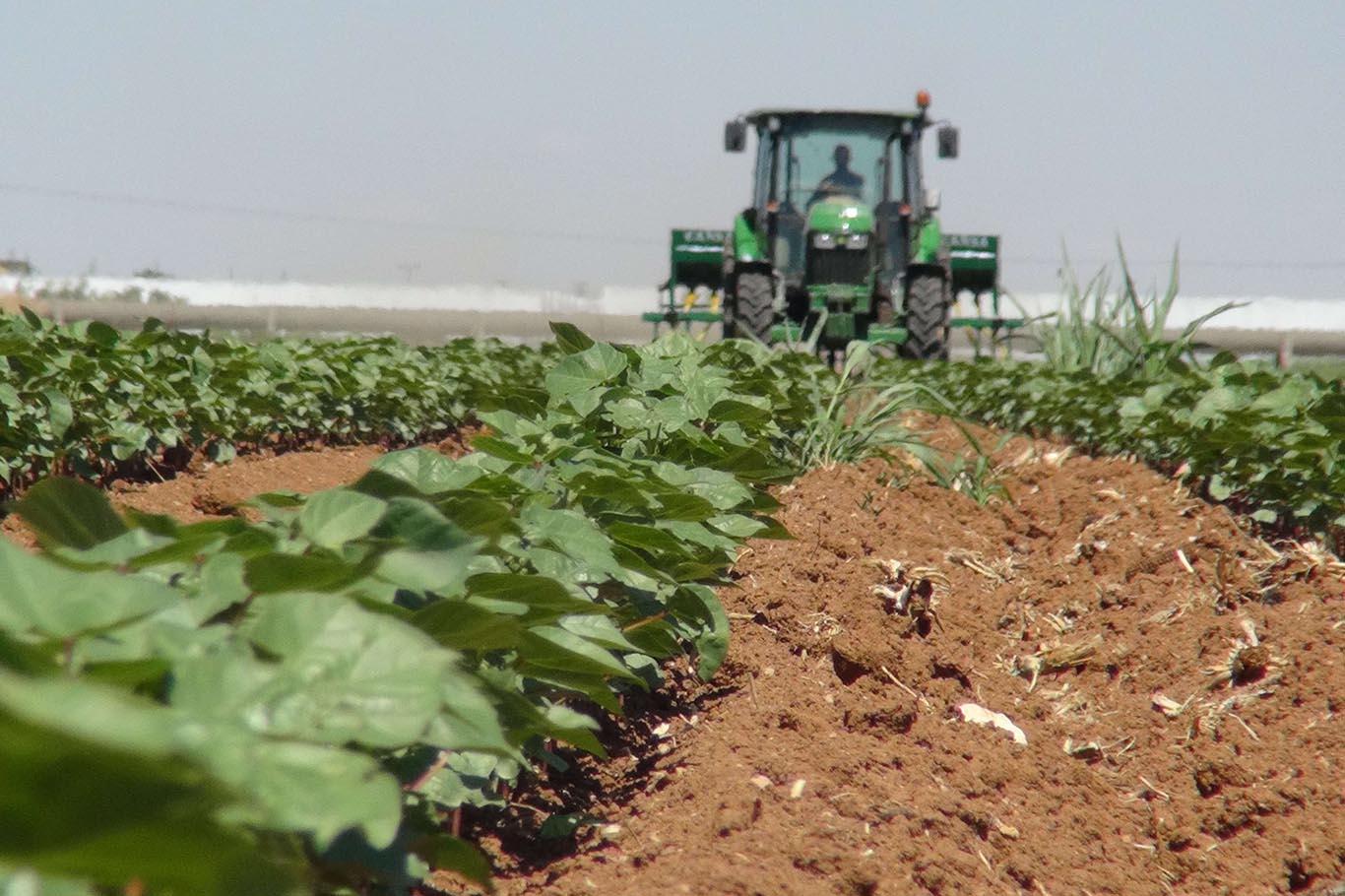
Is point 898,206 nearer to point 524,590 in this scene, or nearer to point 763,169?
point 763,169

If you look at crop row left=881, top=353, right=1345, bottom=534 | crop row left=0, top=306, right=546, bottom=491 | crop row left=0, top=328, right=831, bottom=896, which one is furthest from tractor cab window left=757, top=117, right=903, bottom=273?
crop row left=0, top=328, right=831, bottom=896

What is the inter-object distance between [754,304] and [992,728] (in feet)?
28.5

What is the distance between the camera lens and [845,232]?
11.6m

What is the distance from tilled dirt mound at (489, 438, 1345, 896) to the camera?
2.02m

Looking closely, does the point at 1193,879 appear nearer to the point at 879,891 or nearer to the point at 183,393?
the point at 879,891

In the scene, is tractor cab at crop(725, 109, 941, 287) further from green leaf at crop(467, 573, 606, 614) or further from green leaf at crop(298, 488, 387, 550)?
green leaf at crop(298, 488, 387, 550)

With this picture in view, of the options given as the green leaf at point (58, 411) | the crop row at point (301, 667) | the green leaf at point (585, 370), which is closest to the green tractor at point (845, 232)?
the green leaf at point (58, 411)

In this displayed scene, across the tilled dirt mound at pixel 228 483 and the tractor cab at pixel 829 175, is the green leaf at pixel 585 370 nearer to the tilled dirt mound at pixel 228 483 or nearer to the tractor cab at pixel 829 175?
the tilled dirt mound at pixel 228 483

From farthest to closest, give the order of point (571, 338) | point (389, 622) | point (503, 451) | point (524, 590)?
point (571, 338)
point (503, 451)
point (524, 590)
point (389, 622)

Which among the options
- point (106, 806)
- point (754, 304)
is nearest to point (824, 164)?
point (754, 304)

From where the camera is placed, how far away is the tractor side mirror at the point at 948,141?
474 inches

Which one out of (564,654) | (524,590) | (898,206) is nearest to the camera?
(524,590)

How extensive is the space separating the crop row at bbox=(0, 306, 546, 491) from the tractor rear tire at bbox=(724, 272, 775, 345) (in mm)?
2528

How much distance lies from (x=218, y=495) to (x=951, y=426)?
10.8ft
